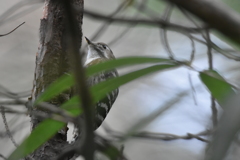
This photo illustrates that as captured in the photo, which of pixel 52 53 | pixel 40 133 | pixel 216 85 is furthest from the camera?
pixel 52 53

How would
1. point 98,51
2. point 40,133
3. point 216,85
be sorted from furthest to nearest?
1. point 98,51
2. point 40,133
3. point 216,85

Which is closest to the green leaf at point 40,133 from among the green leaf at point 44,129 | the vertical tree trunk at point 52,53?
the green leaf at point 44,129

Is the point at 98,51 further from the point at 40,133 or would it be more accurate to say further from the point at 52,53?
the point at 40,133

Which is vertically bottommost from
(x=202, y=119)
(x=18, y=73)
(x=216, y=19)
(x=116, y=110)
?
(x=116, y=110)

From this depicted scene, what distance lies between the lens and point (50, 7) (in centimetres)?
173

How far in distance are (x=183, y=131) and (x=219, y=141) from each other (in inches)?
47.7

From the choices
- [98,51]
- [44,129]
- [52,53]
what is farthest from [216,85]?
[98,51]

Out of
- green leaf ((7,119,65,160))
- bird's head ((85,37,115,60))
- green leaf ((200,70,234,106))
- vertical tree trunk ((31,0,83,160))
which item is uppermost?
green leaf ((200,70,234,106))

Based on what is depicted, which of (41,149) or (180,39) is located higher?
(180,39)

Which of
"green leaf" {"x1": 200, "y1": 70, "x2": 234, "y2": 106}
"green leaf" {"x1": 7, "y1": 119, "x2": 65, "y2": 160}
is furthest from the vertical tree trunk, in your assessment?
"green leaf" {"x1": 200, "y1": 70, "x2": 234, "y2": 106}

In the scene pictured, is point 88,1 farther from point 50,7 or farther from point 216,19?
Answer: point 216,19

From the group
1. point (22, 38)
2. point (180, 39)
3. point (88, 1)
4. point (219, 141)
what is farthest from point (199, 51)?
point (22, 38)

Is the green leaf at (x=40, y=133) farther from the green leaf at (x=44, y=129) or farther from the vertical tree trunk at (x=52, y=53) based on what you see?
the vertical tree trunk at (x=52, y=53)

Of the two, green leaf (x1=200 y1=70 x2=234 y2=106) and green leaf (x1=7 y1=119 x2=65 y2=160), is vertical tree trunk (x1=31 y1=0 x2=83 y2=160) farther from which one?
green leaf (x1=200 y1=70 x2=234 y2=106)
